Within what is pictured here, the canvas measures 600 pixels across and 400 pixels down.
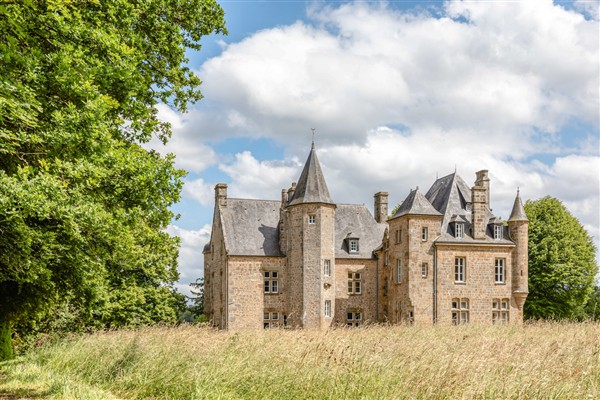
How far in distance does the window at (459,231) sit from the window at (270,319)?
11.8 m

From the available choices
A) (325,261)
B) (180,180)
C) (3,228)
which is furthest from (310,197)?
(3,228)

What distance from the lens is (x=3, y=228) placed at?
10398mm

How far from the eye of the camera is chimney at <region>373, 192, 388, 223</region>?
4297cm

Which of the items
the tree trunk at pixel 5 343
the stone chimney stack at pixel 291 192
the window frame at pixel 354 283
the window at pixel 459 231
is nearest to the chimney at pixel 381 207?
the window frame at pixel 354 283

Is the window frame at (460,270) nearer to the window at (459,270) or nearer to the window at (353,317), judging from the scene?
the window at (459,270)

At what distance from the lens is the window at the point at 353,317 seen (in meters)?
39.5

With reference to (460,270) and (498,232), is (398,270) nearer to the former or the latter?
(460,270)

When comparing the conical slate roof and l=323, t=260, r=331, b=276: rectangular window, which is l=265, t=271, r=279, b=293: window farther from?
the conical slate roof

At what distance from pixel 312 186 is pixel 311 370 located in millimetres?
27750

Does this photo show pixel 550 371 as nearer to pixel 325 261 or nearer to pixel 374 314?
pixel 325 261

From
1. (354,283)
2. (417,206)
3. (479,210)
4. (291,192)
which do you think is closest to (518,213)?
(479,210)

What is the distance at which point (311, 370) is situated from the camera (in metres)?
10.3

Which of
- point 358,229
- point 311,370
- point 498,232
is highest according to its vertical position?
point 358,229

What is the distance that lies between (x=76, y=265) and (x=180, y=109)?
655 centimetres
